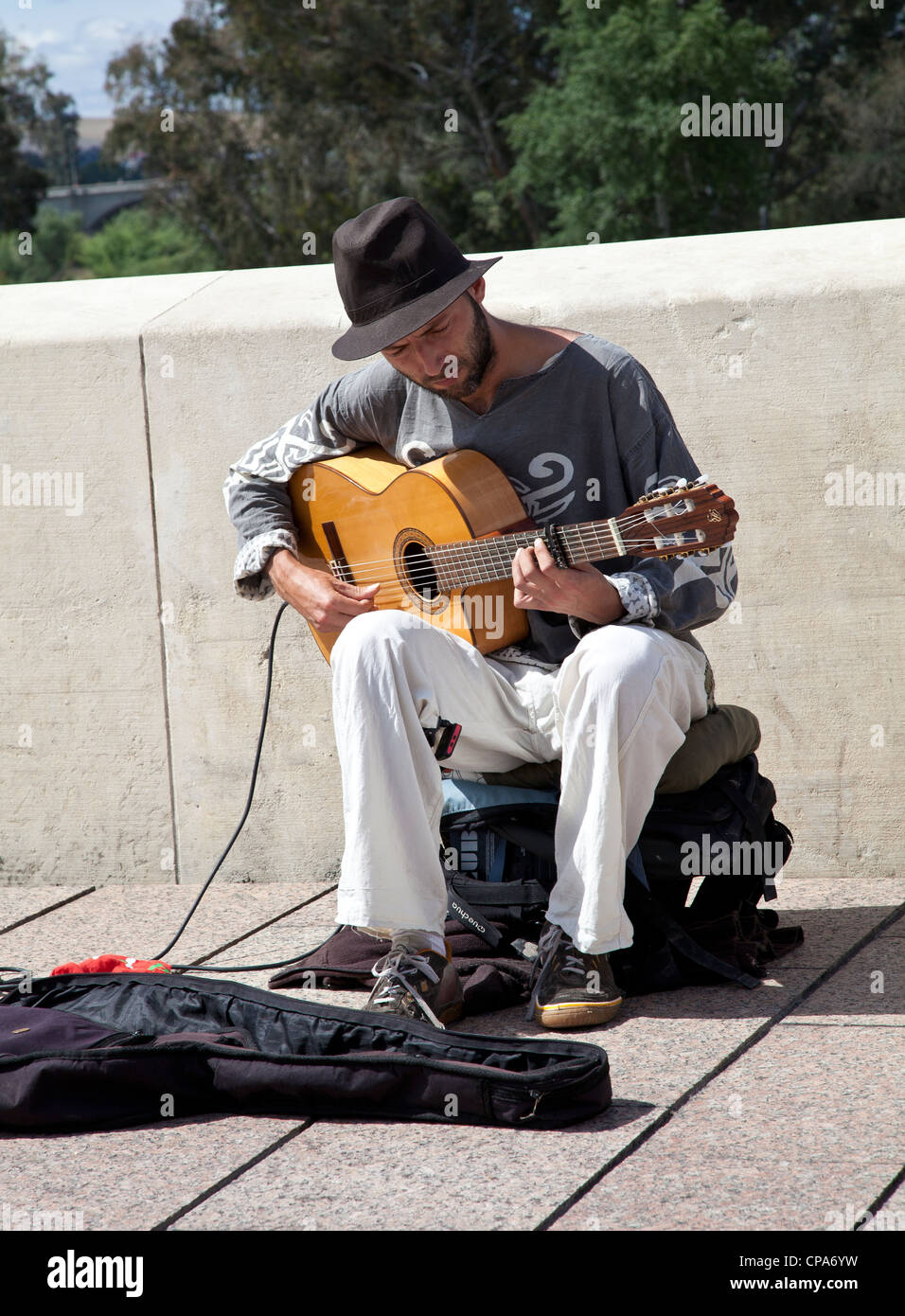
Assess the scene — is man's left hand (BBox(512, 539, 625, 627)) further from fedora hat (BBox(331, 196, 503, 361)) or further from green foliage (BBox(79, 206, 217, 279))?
green foliage (BBox(79, 206, 217, 279))

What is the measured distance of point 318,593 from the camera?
316 centimetres

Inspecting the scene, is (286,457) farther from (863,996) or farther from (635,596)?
(863,996)

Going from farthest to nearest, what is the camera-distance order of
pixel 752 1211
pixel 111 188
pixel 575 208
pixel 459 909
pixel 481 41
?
pixel 111 188
pixel 481 41
pixel 575 208
pixel 459 909
pixel 752 1211

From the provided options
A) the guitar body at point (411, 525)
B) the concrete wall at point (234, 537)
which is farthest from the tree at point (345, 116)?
the guitar body at point (411, 525)

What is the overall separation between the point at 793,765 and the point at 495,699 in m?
1.07

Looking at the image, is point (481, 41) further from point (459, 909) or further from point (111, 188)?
point (111, 188)

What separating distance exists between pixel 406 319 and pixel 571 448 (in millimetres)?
449

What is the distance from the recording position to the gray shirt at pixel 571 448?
2.92 m

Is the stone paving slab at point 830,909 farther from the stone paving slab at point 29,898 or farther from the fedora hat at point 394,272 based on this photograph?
the stone paving slab at point 29,898

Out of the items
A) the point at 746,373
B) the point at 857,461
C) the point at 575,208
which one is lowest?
the point at 857,461

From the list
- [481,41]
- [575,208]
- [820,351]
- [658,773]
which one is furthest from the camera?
[481,41]

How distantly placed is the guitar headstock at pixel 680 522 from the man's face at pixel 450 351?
0.52m

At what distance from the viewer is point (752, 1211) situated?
6.71ft

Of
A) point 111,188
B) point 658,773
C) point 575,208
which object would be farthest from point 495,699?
point 111,188
